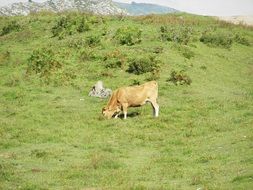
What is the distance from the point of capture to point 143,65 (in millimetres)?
32656

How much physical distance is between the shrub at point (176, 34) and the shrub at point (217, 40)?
4.15 ft

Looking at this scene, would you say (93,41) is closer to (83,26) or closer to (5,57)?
(83,26)

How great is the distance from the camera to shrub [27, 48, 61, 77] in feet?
112

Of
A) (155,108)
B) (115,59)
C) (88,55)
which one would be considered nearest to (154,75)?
(115,59)

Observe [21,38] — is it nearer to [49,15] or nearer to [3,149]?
[49,15]

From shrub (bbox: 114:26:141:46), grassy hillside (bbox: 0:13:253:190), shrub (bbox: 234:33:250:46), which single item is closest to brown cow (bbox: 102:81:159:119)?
grassy hillside (bbox: 0:13:253:190)

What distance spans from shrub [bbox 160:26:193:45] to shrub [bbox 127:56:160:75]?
7366mm

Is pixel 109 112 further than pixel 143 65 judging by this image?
No

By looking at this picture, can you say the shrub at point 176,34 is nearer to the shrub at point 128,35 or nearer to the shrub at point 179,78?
the shrub at point 128,35

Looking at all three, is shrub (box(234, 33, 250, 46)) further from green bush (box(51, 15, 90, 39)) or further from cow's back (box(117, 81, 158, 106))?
cow's back (box(117, 81, 158, 106))

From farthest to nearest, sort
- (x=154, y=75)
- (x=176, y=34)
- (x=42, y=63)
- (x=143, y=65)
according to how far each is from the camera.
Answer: (x=176, y=34)
(x=42, y=63)
(x=143, y=65)
(x=154, y=75)

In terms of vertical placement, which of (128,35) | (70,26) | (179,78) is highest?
(128,35)

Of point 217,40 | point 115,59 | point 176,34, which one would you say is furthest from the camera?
point 217,40

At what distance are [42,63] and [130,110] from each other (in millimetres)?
10490
